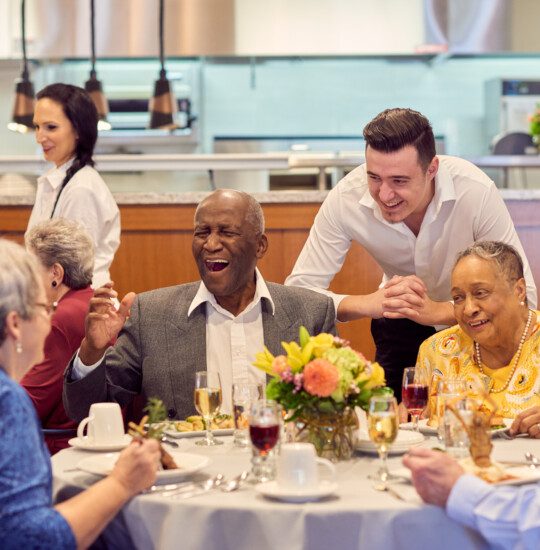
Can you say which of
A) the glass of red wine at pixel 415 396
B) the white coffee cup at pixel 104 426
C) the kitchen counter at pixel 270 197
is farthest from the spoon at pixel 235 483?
the kitchen counter at pixel 270 197

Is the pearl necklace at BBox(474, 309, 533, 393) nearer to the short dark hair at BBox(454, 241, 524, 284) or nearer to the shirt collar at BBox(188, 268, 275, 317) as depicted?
the short dark hair at BBox(454, 241, 524, 284)

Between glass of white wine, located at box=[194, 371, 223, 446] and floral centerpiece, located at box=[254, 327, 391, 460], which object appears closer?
floral centerpiece, located at box=[254, 327, 391, 460]

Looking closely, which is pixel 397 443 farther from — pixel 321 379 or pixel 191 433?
pixel 191 433

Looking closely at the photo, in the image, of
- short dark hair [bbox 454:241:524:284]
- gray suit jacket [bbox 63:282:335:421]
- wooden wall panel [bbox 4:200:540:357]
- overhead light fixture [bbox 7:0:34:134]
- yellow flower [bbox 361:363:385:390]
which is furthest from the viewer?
overhead light fixture [bbox 7:0:34:134]

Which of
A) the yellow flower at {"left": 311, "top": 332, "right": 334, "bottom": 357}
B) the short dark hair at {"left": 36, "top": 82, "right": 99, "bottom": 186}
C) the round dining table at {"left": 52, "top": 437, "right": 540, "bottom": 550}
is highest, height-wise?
the short dark hair at {"left": 36, "top": 82, "right": 99, "bottom": 186}

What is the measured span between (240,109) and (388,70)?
1.26 meters

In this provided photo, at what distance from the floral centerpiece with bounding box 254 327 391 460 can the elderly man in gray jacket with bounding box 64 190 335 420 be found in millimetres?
866

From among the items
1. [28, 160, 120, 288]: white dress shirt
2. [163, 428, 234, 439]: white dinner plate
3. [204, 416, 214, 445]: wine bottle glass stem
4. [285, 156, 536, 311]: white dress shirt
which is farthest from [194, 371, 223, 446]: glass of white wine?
[28, 160, 120, 288]: white dress shirt

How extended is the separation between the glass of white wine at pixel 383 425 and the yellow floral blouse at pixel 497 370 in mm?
789

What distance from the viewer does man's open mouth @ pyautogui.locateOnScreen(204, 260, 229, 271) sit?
10.3ft

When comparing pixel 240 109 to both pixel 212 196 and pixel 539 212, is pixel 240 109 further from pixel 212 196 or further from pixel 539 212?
pixel 212 196

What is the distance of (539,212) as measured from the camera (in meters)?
4.81

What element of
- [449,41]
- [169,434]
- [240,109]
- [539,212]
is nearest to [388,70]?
[449,41]

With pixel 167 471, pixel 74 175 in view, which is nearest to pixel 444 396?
pixel 167 471
